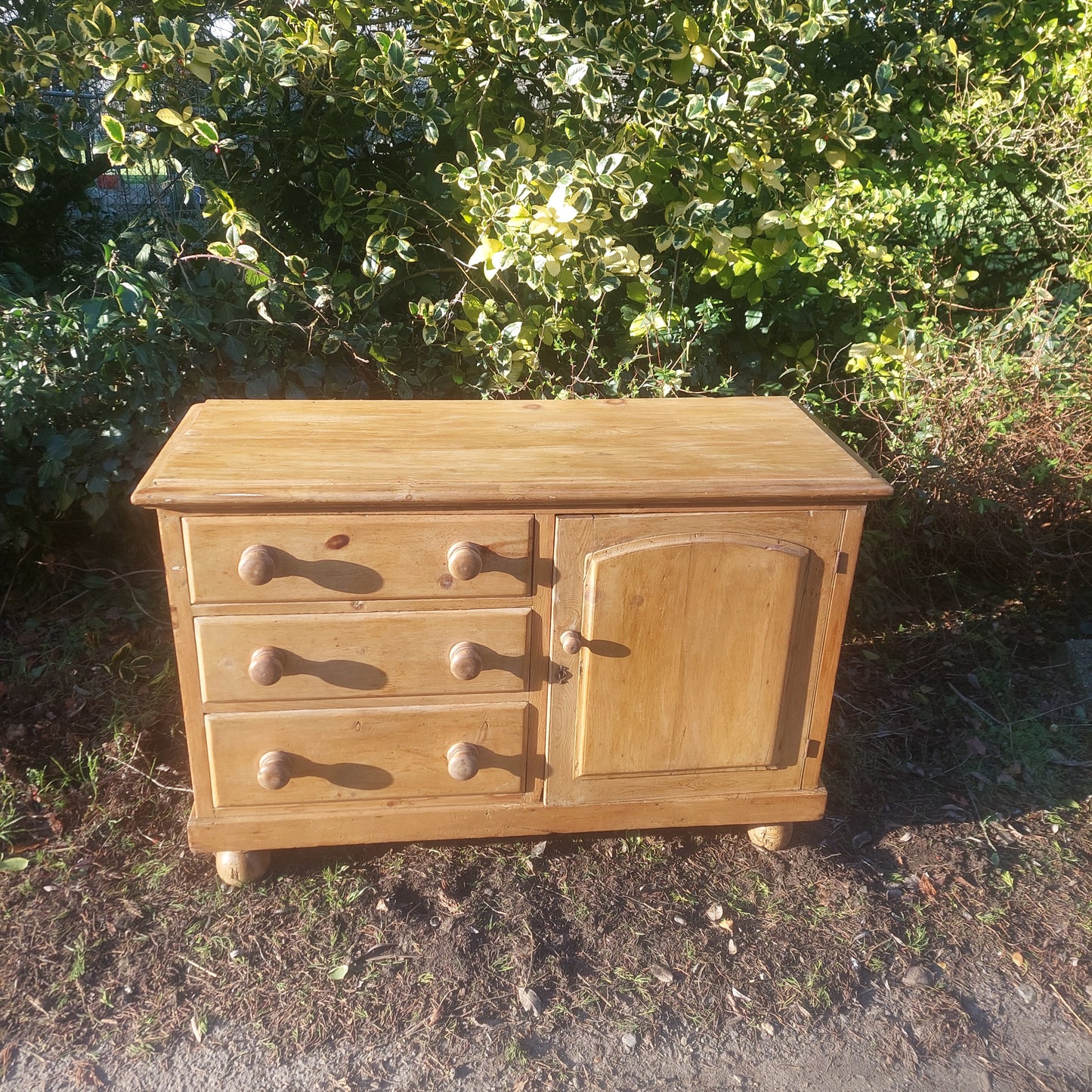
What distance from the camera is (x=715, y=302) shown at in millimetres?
3318

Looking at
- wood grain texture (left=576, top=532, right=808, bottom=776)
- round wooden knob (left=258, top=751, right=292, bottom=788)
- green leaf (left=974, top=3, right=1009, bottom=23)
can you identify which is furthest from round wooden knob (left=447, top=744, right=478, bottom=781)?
green leaf (left=974, top=3, right=1009, bottom=23)

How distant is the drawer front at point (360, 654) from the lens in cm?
200

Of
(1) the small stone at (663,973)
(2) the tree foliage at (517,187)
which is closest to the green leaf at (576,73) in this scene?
(2) the tree foliage at (517,187)

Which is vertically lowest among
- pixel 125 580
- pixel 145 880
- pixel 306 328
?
pixel 145 880

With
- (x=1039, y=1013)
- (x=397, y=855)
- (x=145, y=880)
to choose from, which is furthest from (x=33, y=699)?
(x=1039, y=1013)

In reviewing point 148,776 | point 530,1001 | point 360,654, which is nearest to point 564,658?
point 360,654

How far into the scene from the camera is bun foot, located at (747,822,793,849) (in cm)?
245

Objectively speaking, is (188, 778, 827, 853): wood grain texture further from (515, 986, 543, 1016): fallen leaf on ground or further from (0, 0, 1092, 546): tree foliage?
(0, 0, 1092, 546): tree foliage

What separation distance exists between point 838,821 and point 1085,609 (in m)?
1.70

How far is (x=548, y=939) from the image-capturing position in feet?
7.26

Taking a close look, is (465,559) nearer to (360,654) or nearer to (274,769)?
(360,654)

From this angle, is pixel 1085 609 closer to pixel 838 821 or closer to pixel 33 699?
pixel 838 821

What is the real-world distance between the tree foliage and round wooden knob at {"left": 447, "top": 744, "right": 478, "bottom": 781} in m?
1.43

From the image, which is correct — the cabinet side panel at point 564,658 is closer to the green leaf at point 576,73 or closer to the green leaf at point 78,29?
the green leaf at point 576,73
